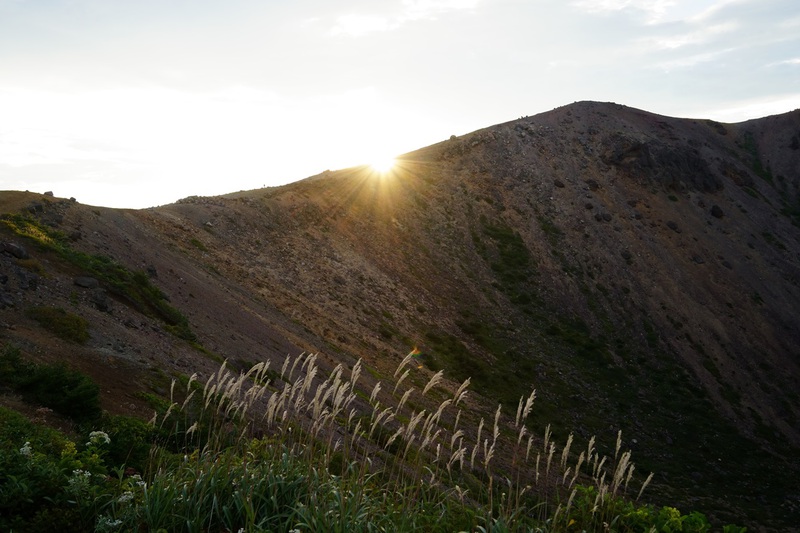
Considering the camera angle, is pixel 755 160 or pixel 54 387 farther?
pixel 755 160

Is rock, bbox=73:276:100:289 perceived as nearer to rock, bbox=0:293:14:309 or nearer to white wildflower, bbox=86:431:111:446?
rock, bbox=0:293:14:309

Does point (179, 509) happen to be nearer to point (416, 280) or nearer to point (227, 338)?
point (227, 338)

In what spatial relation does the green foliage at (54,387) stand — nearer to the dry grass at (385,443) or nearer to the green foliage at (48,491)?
the dry grass at (385,443)

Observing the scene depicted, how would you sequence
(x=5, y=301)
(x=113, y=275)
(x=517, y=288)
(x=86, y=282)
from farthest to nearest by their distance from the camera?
(x=517, y=288)
(x=113, y=275)
(x=86, y=282)
(x=5, y=301)

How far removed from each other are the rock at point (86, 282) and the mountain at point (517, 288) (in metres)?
0.20

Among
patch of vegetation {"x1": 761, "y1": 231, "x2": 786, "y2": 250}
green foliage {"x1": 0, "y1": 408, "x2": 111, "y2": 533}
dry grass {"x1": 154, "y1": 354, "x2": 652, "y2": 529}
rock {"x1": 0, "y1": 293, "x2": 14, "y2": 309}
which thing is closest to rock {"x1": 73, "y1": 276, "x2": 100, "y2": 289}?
rock {"x1": 0, "y1": 293, "x2": 14, "y2": 309}

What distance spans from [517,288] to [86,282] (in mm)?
43460

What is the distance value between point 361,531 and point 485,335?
44138 millimetres

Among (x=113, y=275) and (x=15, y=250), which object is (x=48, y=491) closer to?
(x=15, y=250)

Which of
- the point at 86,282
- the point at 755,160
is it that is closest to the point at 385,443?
the point at 86,282

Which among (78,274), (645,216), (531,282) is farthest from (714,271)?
(78,274)

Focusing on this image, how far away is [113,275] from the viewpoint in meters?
25.9

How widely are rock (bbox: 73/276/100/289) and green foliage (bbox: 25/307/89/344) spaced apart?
404 centimetres

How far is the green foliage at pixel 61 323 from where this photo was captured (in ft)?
58.7
